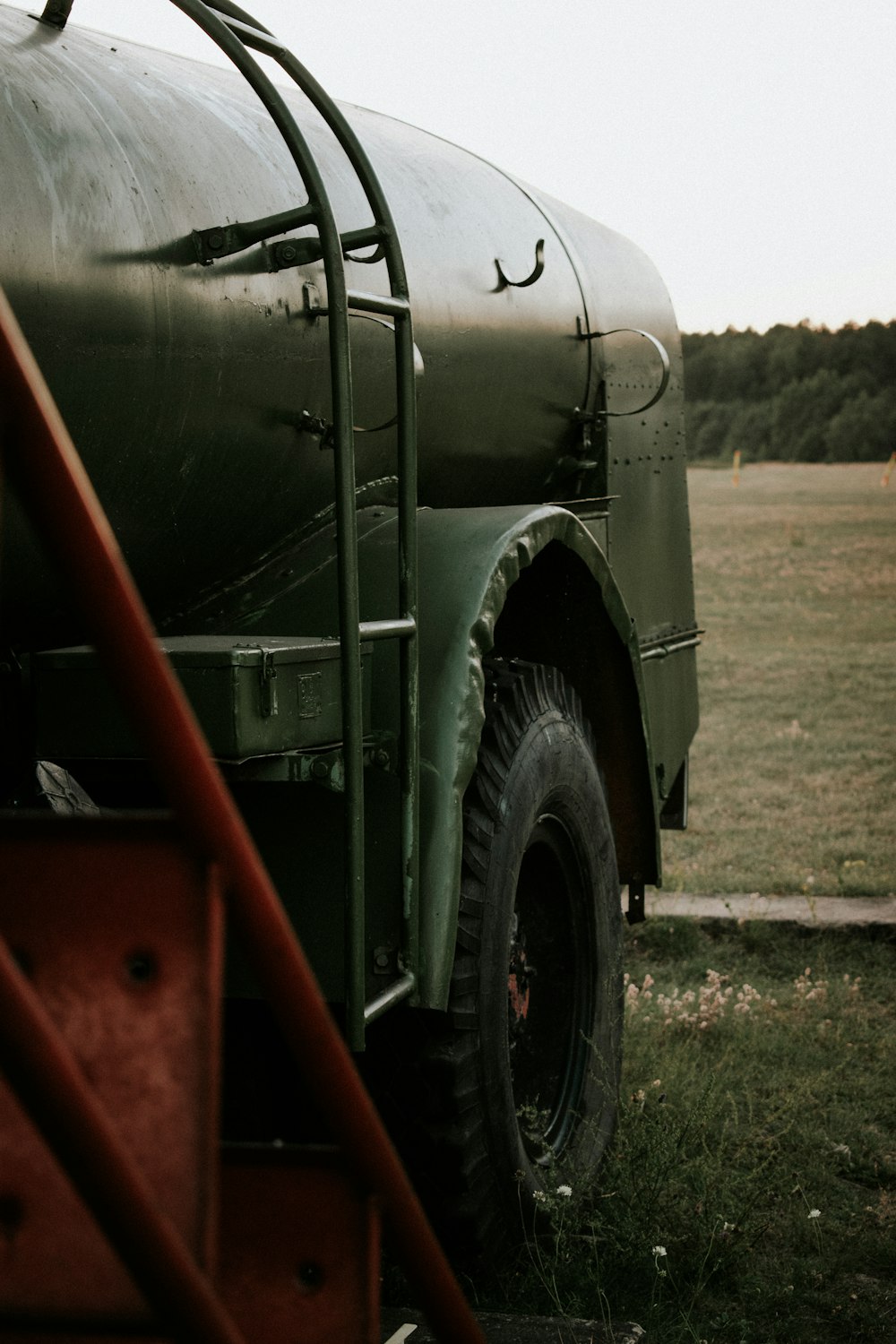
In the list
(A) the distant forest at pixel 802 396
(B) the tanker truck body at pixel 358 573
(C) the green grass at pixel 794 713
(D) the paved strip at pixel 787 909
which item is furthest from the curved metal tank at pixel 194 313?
(A) the distant forest at pixel 802 396

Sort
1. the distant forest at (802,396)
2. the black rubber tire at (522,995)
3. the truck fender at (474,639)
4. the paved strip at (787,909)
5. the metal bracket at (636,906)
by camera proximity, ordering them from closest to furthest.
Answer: the truck fender at (474,639)
the black rubber tire at (522,995)
the metal bracket at (636,906)
the paved strip at (787,909)
the distant forest at (802,396)

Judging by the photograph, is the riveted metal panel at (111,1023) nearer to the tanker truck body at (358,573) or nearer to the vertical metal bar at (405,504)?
the tanker truck body at (358,573)

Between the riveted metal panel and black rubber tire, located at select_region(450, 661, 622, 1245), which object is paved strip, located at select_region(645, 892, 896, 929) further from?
the riveted metal panel

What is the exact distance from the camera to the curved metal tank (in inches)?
82.6

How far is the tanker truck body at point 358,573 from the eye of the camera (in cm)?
219

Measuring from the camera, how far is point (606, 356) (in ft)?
14.3

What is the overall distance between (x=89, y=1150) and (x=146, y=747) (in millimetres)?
253

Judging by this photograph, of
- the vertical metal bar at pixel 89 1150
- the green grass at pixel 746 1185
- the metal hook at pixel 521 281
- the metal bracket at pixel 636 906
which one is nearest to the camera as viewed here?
the vertical metal bar at pixel 89 1150

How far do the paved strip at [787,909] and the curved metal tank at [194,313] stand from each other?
3.07 m

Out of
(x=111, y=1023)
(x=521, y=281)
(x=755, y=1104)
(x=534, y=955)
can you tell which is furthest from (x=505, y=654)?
(x=111, y=1023)

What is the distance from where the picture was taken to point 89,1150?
0.94 meters

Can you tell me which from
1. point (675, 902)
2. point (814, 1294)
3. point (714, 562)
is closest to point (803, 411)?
point (714, 562)

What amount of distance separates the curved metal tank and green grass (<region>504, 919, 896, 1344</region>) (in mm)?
1524

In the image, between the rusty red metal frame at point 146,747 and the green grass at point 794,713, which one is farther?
the green grass at point 794,713
